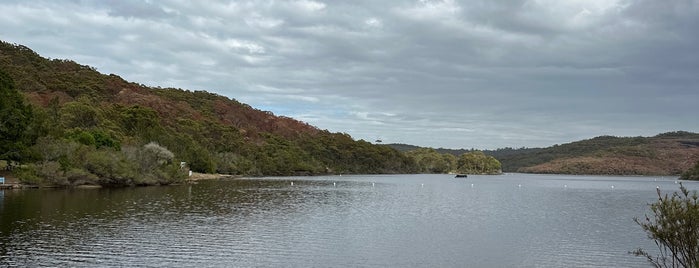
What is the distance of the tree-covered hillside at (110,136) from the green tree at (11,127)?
0.11m

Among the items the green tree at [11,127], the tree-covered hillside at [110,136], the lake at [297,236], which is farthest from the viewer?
the tree-covered hillside at [110,136]

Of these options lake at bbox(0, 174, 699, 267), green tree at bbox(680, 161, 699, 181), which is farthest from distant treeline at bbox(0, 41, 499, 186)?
green tree at bbox(680, 161, 699, 181)

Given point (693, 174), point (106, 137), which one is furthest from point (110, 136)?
point (693, 174)

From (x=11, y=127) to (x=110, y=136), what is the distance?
31.4 metres

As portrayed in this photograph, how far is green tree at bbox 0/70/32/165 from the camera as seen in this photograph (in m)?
57.3

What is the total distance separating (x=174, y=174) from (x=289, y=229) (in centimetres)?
5523

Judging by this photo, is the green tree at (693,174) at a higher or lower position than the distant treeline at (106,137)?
lower

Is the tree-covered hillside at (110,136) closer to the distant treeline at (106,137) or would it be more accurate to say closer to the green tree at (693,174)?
the distant treeline at (106,137)

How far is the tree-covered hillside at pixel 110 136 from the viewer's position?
61656 mm

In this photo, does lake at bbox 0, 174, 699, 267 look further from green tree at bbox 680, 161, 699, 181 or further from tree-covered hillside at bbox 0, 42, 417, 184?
green tree at bbox 680, 161, 699, 181

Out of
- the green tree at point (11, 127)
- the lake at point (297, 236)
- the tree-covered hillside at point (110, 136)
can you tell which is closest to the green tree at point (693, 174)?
the tree-covered hillside at point (110, 136)

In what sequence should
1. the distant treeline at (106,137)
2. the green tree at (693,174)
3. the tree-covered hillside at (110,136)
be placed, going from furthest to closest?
1. the green tree at (693,174)
2. the tree-covered hillside at (110,136)
3. the distant treeline at (106,137)

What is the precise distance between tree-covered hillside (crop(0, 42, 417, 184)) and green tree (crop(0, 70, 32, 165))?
11 centimetres

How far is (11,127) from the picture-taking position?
57.9 meters
